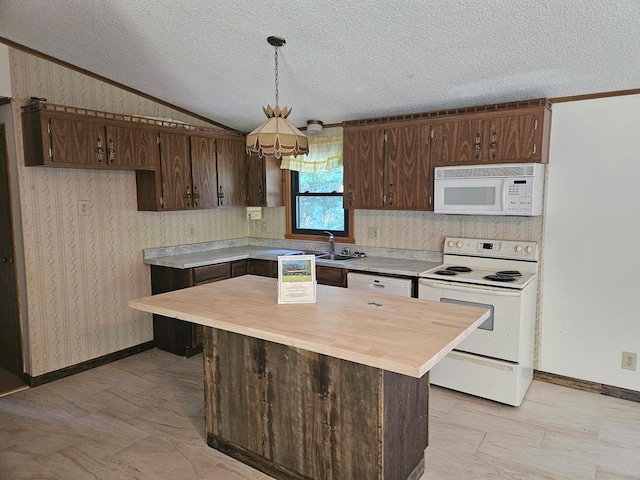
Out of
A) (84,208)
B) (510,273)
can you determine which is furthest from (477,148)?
(84,208)

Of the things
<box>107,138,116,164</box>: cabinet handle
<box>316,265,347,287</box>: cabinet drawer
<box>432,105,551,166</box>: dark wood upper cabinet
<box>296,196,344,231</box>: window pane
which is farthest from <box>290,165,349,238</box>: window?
<box>107,138,116,164</box>: cabinet handle

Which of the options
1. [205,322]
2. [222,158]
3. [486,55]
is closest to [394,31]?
[486,55]

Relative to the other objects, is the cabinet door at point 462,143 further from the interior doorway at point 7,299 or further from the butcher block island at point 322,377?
the interior doorway at point 7,299

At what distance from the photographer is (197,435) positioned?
2.78 meters

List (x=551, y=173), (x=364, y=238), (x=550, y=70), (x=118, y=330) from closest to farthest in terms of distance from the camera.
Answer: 1. (x=550, y=70)
2. (x=551, y=173)
3. (x=118, y=330)
4. (x=364, y=238)

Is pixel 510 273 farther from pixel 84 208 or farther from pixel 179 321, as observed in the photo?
pixel 84 208

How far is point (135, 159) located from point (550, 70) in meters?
3.23

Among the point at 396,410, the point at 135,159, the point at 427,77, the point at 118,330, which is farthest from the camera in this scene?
the point at 118,330

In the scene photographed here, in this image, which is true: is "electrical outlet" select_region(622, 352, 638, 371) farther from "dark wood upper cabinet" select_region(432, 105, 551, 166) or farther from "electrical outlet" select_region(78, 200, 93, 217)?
"electrical outlet" select_region(78, 200, 93, 217)

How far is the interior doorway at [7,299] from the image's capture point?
349cm

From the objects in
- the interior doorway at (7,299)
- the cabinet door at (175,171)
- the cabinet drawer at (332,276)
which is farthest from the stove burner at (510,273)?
the interior doorway at (7,299)

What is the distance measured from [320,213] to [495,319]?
88.3 inches

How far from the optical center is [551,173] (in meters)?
3.37

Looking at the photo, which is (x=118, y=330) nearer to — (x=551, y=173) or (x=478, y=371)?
(x=478, y=371)
